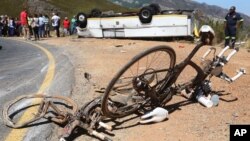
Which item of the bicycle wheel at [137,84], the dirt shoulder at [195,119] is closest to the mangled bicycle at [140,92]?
the bicycle wheel at [137,84]

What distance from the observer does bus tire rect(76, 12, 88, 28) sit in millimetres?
25594

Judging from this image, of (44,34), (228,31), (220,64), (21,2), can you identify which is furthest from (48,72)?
(21,2)

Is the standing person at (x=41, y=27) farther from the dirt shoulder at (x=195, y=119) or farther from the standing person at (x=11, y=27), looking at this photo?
the dirt shoulder at (x=195, y=119)

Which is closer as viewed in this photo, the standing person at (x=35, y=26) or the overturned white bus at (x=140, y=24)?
the overturned white bus at (x=140, y=24)

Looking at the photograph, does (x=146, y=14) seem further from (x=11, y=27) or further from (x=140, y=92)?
(x=140, y=92)

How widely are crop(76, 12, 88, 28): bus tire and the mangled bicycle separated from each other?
1853 centimetres

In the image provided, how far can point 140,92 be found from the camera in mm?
6629

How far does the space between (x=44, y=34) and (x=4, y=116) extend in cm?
2469

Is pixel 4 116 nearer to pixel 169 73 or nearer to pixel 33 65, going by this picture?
pixel 169 73

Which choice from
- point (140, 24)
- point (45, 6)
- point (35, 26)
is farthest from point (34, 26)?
point (45, 6)

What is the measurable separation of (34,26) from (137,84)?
904 inches

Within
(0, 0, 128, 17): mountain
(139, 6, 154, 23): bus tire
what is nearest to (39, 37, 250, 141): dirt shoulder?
(139, 6, 154, 23): bus tire

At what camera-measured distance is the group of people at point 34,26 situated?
28103 millimetres

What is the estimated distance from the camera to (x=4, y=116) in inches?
259
